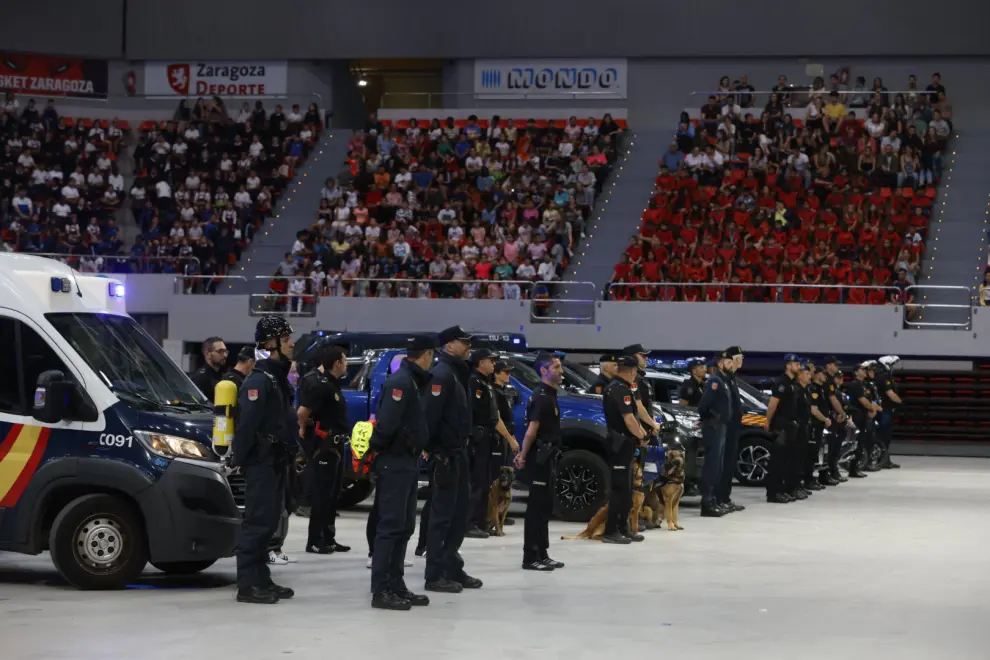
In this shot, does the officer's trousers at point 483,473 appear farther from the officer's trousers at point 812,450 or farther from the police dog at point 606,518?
the officer's trousers at point 812,450

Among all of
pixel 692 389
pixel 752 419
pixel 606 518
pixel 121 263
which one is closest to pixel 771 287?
pixel 752 419

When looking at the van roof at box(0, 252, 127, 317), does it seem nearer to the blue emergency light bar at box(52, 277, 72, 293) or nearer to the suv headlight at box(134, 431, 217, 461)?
the blue emergency light bar at box(52, 277, 72, 293)

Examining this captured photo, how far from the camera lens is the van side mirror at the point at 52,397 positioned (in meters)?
11.2

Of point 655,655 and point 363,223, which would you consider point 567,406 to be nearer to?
point 655,655

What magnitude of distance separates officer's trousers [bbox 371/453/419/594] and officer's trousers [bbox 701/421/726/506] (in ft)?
26.2

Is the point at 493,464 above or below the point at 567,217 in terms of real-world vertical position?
below

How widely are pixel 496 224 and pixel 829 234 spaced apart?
694 centimetres

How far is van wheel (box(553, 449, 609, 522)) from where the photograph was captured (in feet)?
56.4

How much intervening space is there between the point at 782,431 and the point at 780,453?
12.0 inches

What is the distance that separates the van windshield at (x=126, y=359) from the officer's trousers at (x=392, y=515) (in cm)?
214

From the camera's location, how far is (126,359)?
1208 centimetres

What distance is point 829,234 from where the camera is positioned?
1217 inches

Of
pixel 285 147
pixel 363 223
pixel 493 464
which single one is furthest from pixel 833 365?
pixel 285 147

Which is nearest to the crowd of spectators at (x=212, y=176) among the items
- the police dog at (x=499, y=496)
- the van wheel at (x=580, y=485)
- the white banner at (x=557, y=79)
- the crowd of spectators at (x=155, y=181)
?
the crowd of spectators at (x=155, y=181)
